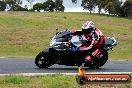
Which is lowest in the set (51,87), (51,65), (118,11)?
(118,11)

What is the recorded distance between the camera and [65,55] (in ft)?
53.5

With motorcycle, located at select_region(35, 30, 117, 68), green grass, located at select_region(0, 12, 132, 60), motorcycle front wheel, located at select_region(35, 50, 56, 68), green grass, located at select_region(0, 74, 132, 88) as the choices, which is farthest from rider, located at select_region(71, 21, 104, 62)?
green grass, located at select_region(0, 12, 132, 60)

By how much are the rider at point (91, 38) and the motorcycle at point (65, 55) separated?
0.50 feet

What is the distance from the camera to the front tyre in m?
16.3

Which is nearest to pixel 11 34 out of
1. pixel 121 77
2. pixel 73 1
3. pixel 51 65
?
pixel 51 65

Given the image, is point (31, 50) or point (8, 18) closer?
point (31, 50)

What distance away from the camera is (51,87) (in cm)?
975

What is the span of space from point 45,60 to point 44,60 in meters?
0.03

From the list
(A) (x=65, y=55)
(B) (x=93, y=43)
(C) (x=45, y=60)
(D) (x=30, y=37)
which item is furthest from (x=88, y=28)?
(D) (x=30, y=37)

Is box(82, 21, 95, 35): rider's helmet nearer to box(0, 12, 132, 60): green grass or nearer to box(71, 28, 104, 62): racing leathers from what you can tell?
box(71, 28, 104, 62): racing leathers

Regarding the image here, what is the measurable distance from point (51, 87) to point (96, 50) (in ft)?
21.0

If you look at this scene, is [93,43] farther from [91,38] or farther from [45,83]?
[45,83]

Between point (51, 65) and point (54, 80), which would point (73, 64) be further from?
point (54, 80)

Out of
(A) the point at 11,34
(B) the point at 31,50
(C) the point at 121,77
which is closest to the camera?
(C) the point at 121,77
